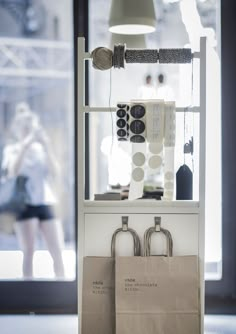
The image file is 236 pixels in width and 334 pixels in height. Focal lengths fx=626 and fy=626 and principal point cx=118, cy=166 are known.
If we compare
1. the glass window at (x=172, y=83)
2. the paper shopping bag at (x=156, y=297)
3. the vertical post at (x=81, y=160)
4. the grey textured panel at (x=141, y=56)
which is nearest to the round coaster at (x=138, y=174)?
the vertical post at (x=81, y=160)

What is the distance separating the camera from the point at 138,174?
2.88m

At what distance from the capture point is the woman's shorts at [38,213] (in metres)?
3.63

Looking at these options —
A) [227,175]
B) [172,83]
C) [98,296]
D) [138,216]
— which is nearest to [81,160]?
[138,216]

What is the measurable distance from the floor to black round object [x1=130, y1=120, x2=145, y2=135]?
110 cm

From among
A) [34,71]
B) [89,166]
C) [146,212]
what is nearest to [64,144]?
[89,166]

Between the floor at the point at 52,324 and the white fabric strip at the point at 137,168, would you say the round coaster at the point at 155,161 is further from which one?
the floor at the point at 52,324

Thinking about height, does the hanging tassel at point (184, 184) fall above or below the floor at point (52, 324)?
→ above

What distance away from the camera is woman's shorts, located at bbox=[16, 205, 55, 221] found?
363cm

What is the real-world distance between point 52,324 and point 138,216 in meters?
0.92

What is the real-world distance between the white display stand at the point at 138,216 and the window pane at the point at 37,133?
30.6 inches

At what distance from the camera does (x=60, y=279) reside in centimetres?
365

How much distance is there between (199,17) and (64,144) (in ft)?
3.48

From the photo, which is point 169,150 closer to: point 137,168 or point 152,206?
point 137,168

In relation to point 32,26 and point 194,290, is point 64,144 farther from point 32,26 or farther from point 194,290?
point 194,290
